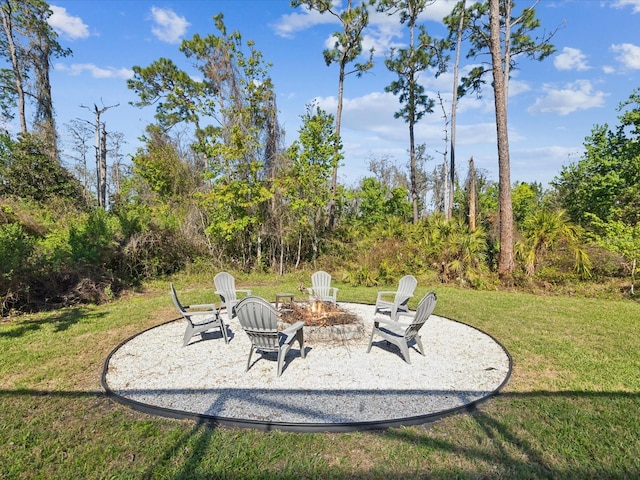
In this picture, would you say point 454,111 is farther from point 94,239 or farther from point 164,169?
point 94,239

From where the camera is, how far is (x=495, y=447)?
2.36 meters

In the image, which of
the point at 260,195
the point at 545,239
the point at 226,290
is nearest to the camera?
the point at 226,290

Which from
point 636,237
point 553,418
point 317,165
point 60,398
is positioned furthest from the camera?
point 317,165

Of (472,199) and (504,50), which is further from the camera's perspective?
(504,50)

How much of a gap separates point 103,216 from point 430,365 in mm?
8971

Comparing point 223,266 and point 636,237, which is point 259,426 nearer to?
point 223,266

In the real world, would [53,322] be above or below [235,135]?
below

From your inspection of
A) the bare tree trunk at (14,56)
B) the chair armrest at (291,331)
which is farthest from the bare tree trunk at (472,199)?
the bare tree trunk at (14,56)

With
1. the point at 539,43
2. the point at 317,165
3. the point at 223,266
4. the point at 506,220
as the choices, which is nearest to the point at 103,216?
the point at 223,266

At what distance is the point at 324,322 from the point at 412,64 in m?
14.3

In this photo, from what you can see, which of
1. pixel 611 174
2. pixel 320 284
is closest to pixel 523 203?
pixel 611 174

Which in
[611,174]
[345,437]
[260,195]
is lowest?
[345,437]

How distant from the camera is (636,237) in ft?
25.2

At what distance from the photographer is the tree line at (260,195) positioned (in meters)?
8.09
